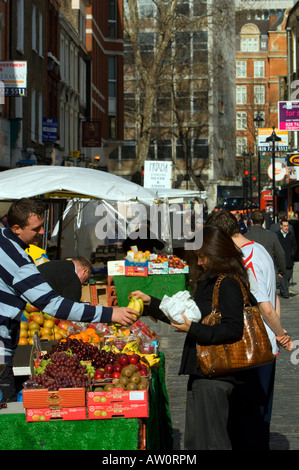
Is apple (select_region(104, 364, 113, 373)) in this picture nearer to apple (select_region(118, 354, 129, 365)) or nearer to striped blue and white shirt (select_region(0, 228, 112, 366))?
apple (select_region(118, 354, 129, 365))

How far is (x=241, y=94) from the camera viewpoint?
114 m

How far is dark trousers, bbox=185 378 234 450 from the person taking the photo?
484 cm

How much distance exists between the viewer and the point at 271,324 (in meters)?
5.66

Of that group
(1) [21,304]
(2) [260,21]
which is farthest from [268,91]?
(1) [21,304]

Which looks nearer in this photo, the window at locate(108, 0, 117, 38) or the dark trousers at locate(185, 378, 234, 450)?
the dark trousers at locate(185, 378, 234, 450)

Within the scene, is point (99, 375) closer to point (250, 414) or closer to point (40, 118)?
point (250, 414)

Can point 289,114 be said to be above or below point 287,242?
above

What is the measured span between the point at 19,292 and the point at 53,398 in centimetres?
66

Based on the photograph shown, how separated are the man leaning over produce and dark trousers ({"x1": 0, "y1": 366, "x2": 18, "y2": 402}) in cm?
3

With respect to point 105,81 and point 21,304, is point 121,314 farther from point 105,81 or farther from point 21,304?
point 105,81

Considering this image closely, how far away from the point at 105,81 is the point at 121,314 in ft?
175

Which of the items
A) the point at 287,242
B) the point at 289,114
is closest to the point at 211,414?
the point at 287,242

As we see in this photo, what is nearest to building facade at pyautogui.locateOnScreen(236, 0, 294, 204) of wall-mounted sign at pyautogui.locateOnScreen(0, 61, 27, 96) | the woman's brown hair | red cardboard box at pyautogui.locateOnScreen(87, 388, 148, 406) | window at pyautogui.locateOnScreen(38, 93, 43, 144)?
window at pyautogui.locateOnScreen(38, 93, 43, 144)

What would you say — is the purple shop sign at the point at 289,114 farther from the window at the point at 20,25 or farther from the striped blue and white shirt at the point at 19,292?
the striped blue and white shirt at the point at 19,292
